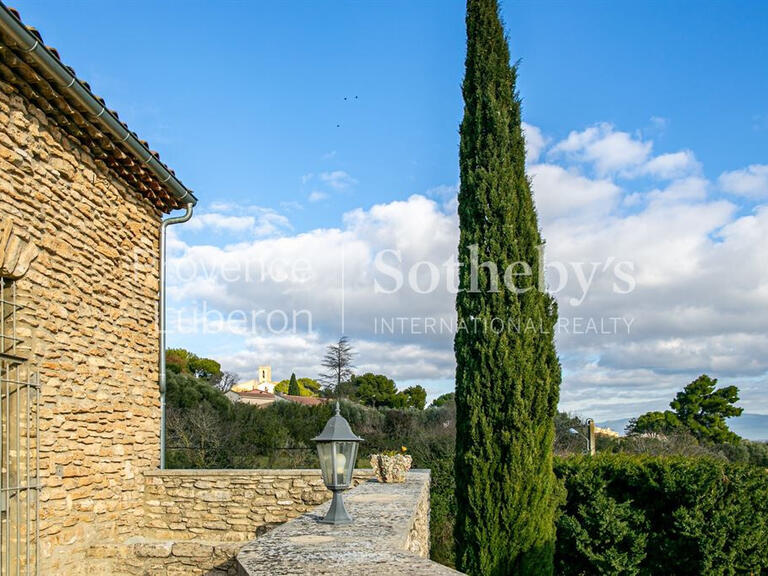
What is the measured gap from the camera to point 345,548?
3.33m

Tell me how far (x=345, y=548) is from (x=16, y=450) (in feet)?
9.71

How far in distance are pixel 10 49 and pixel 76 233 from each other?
1.77 m

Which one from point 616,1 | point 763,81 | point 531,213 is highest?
point 616,1

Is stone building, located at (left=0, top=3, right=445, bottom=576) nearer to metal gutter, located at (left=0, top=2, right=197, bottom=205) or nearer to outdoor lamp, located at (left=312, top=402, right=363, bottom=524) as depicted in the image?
metal gutter, located at (left=0, top=2, right=197, bottom=205)

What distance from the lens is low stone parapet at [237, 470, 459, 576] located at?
2.84m

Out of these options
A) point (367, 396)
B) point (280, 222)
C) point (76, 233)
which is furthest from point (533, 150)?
point (367, 396)

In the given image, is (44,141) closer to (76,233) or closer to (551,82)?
(76,233)

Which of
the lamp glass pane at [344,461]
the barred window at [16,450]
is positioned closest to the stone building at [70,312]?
Result: the barred window at [16,450]

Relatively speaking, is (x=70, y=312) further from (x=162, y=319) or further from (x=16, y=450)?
(x=162, y=319)

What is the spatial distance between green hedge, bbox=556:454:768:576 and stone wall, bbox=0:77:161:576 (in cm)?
520

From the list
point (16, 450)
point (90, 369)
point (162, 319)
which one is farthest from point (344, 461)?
point (162, 319)

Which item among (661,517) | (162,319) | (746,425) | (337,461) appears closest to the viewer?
(337,461)

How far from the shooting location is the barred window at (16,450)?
4699 millimetres

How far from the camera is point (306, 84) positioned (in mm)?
7969
